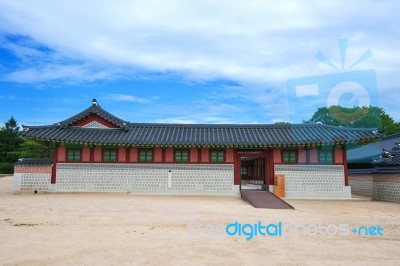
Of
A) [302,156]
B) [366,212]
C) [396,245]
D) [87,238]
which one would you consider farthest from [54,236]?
[302,156]

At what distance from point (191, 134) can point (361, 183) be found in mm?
13466

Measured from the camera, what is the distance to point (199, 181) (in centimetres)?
2178

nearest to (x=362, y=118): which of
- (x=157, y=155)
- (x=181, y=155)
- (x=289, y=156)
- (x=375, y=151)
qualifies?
(x=375, y=151)

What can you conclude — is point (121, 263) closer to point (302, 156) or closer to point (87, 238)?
point (87, 238)

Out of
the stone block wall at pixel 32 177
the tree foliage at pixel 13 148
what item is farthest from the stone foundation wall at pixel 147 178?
the tree foliage at pixel 13 148

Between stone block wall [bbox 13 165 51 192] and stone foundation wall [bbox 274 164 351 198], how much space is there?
15.3m

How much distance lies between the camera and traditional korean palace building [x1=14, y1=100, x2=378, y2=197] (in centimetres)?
2127

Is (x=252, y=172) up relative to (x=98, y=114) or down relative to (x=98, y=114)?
down

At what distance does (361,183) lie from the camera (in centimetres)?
2469

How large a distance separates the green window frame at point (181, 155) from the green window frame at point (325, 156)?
887 cm

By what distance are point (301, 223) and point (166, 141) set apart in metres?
12.1

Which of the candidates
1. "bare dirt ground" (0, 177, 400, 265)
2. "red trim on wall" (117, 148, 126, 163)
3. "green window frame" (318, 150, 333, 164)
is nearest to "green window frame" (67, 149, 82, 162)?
"red trim on wall" (117, 148, 126, 163)

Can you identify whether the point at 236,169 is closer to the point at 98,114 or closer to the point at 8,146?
the point at 98,114

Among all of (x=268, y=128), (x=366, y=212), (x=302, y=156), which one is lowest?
(x=366, y=212)
